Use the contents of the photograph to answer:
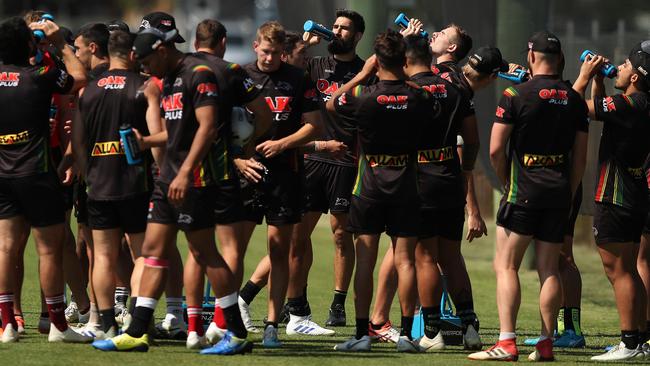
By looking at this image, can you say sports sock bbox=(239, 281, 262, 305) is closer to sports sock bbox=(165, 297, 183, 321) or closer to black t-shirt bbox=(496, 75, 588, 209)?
sports sock bbox=(165, 297, 183, 321)

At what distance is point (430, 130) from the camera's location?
33.6ft

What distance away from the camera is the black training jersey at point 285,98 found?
10.5m

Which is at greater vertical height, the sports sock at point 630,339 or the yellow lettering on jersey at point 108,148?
the yellow lettering on jersey at point 108,148

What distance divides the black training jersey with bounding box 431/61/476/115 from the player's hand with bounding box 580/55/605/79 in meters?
0.88

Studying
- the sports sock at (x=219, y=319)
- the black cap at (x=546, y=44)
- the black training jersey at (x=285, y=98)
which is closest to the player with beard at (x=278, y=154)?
the black training jersey at (x=285, y=98)

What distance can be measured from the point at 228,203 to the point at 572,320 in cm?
313

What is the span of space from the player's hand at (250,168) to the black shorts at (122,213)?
75cm

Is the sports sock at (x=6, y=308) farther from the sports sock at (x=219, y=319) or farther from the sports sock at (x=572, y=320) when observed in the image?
the sports sock at (x=572, y=320)

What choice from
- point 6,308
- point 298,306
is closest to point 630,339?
point 298,306

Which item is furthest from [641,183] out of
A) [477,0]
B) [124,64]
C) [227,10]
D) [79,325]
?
[227,10]

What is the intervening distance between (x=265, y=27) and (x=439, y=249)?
206 centimetres

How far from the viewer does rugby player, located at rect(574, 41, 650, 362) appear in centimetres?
997

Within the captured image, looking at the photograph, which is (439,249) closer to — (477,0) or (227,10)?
(477,0)

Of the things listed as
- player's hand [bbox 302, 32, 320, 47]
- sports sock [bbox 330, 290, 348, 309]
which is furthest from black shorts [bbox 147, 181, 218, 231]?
sports sock [bbox 330, 290, 348, 309]
